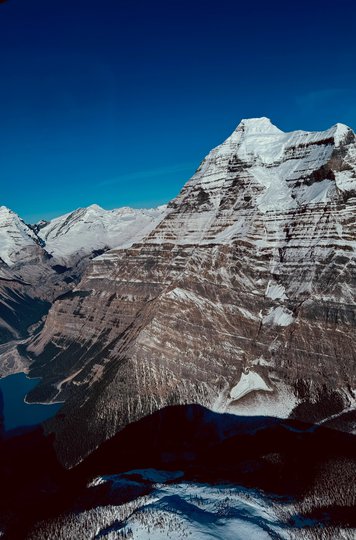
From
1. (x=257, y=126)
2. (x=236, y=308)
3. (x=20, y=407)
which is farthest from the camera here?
(x=257, y=126)

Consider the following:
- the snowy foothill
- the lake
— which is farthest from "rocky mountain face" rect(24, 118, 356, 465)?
the lake

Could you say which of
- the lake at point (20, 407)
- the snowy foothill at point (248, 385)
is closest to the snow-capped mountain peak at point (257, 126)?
the snowy foothill at point (248, 385)

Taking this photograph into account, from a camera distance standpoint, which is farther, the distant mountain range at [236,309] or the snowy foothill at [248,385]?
the snowy foothill at [248,385]

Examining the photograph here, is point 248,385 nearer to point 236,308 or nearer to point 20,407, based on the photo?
point 236,308

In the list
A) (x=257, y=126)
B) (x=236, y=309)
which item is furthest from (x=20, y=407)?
(x=257, y=126)

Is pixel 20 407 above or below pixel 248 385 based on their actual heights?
below

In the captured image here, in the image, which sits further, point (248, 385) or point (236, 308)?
point (236, 308)

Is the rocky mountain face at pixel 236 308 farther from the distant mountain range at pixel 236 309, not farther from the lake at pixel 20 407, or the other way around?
the lake at pixel 20 407
